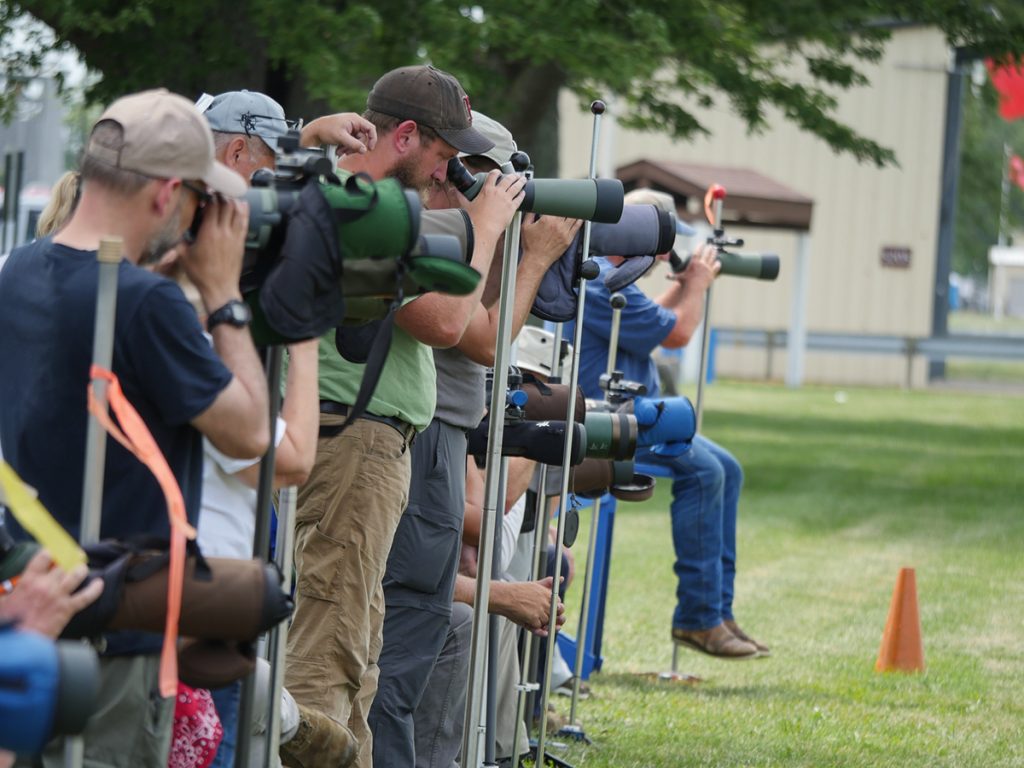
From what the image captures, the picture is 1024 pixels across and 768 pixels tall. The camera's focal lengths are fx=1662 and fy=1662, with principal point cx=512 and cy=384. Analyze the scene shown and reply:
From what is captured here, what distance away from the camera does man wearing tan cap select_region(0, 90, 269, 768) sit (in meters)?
2.72

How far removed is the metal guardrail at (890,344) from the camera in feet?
99.2

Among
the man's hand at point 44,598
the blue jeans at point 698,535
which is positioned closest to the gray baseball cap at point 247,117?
the man's hand at point 44,598

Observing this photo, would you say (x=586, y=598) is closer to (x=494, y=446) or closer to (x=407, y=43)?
(x=494, y=446)

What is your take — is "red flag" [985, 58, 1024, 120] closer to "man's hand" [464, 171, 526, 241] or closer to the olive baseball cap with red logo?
the olive baseball cap with red logo

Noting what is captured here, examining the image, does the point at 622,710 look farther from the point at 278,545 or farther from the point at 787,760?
the point at 278,545

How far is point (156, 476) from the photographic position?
108 inches

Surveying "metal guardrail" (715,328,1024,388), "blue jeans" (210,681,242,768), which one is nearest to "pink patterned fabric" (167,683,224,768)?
"blue jeans" (210,681,242,768)

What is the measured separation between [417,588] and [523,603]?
0.40m

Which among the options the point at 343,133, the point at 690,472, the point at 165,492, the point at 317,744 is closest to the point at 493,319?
the point at 343,133

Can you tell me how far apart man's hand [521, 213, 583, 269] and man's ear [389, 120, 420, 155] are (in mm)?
390

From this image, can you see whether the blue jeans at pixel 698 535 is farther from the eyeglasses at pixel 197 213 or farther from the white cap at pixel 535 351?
the eyeglasses at pixel 197 213

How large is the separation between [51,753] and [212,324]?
0.77 metres

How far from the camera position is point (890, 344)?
3048cm

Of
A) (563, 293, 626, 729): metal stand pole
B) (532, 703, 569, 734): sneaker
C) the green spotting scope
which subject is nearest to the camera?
the green spotting scope
